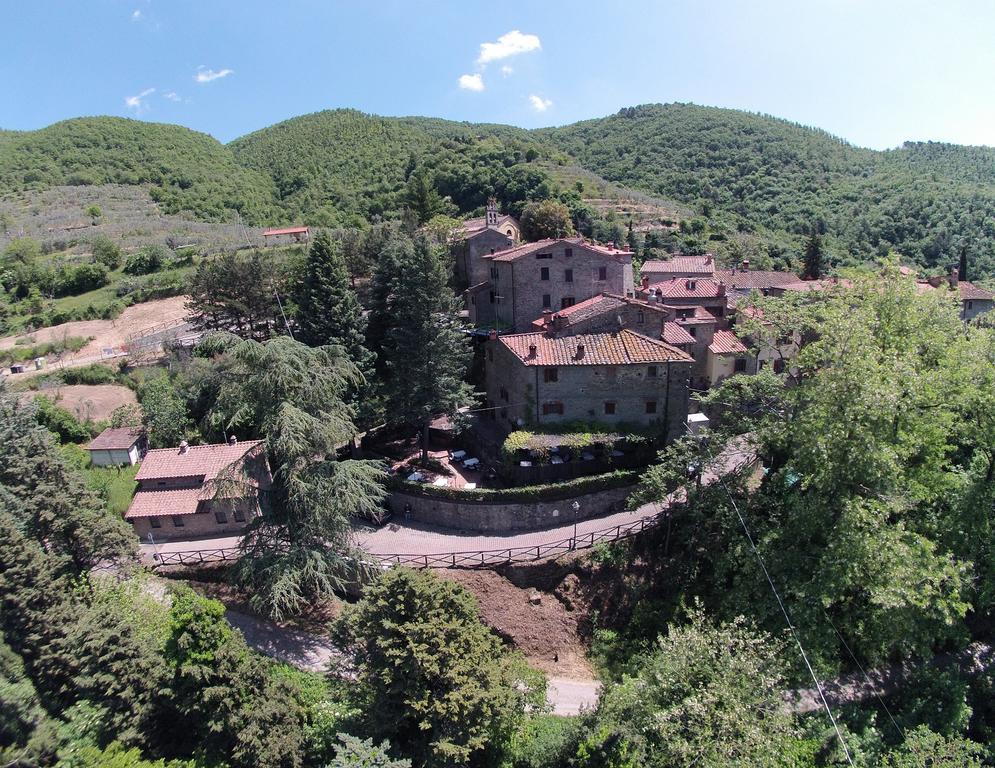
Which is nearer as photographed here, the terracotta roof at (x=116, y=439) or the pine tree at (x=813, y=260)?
the terracotta roof at (x=116, y=439)

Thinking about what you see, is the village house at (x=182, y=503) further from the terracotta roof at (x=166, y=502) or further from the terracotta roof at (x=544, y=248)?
the terracotta roof at (x=544, y=248)

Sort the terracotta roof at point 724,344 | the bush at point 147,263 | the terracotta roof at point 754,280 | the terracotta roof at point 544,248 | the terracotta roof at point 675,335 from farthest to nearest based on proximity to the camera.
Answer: the bush at point 147,263 < the terracotta roof at point 754,280 < the terracotta roof at point 544,248 < the terracotta roof at point 724,344 < the terracotta roof at point 675,335

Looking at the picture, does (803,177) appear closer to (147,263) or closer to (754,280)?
(754,280)

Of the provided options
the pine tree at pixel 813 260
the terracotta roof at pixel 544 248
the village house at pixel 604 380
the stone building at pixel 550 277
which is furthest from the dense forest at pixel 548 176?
the village house at pixel 604 380

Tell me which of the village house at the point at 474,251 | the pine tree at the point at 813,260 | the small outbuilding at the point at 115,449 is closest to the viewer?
the small outbuilding at the point at 115,449

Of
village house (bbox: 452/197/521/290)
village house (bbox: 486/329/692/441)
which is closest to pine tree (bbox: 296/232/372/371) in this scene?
village house (bbox: 486/329/692/441)

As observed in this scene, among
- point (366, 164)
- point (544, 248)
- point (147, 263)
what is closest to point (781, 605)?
point (544, 248)

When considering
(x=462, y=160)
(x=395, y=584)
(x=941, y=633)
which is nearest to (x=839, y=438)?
(x=941, y=633)
